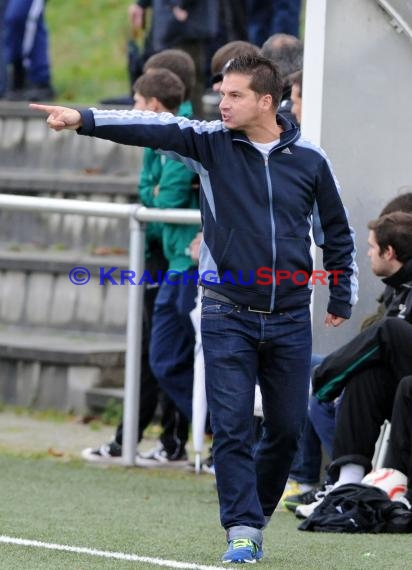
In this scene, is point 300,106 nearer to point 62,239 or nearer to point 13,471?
point 13,471

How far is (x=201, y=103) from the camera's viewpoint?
12016mm

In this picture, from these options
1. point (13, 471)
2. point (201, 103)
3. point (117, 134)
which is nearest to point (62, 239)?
point (201, 103)

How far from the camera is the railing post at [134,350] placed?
8.70 meters

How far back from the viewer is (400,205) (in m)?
7.64

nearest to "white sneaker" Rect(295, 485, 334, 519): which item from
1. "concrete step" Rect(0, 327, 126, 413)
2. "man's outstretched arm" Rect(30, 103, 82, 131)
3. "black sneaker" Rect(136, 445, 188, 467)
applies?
"black sneaker" Rect(136, 445, 188, 467)

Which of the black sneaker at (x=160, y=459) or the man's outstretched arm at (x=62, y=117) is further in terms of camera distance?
the black sneaker at (x=160, y=459)

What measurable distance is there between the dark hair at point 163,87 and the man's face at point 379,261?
168 cm

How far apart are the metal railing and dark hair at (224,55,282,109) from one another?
8.29 ft

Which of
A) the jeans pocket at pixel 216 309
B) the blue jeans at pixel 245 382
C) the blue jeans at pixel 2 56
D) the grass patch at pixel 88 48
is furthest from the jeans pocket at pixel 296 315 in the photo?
the grass patch at pixel 88 48

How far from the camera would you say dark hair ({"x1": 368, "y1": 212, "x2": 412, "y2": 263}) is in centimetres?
745

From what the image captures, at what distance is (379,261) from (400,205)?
343mm

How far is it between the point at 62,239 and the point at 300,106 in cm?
448

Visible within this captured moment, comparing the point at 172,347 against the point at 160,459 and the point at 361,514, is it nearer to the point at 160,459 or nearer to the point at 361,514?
the point at 160,459

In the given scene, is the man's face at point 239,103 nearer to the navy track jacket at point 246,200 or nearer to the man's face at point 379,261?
the navy track jacket at point 246,200
